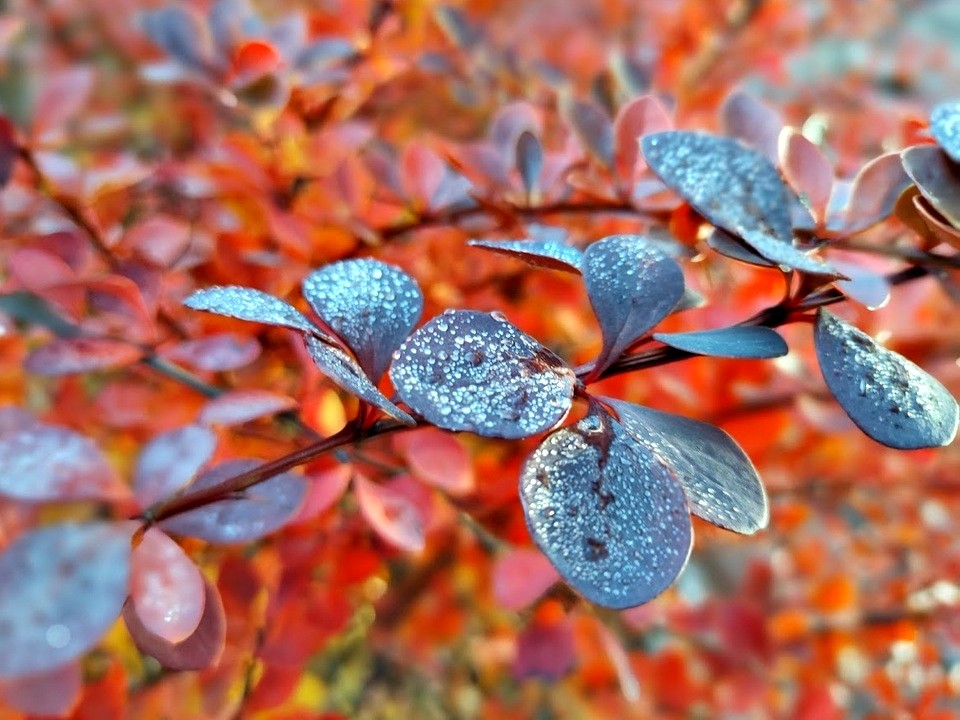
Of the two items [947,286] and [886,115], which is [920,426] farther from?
[886,115]

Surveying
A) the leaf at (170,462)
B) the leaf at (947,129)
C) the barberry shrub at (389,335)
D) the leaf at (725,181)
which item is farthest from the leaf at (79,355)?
the leaf at (947,129)

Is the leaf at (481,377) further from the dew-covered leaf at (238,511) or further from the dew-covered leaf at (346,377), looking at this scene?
the dew-covered leaf at (238,511)

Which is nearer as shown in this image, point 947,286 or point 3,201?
point 947,286

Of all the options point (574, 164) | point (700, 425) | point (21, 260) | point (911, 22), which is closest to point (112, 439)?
point (21, 260)

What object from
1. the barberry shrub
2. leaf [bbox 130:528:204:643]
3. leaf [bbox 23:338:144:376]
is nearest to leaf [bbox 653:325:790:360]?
the barberry shrub

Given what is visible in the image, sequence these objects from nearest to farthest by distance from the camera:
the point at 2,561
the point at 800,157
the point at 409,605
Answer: the point at 2,561, the point at 800,157, the point at 409,605

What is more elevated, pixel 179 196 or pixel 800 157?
pixel 800 157
